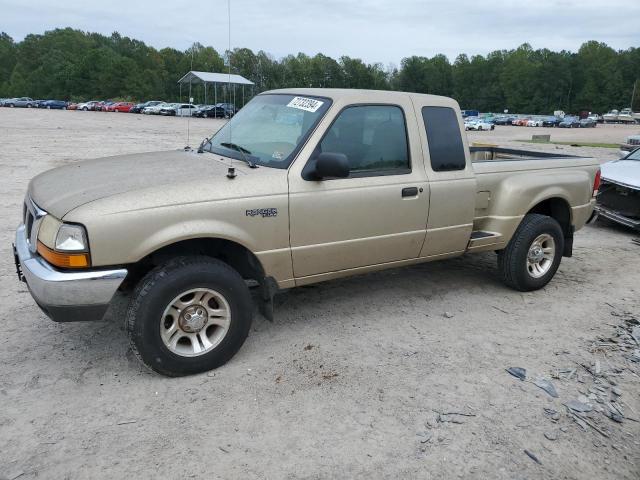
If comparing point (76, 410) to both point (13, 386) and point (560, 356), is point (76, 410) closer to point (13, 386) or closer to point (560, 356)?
point (13, 386)

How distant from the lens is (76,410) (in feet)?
10.7

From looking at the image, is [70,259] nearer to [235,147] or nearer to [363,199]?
[235,147]

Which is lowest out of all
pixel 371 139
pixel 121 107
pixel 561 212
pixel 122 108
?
pixel 561 212

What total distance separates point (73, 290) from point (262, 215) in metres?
1.29

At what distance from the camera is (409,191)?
4480mm

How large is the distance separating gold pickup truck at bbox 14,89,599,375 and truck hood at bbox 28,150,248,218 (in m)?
0.02

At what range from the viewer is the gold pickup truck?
3336mm

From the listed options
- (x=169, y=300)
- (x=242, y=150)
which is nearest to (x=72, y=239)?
(x=169, y=300)

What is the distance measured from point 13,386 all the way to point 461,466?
280 centimetres

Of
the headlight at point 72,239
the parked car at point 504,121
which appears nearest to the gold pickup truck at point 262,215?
the headlight at point 72,239

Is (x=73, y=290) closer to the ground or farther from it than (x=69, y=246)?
closer to the ground

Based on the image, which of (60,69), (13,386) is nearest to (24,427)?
(13,386)

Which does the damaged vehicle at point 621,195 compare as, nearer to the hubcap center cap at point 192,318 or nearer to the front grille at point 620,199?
the front grille at point 620,199

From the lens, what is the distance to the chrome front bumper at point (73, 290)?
3223 millimetres
